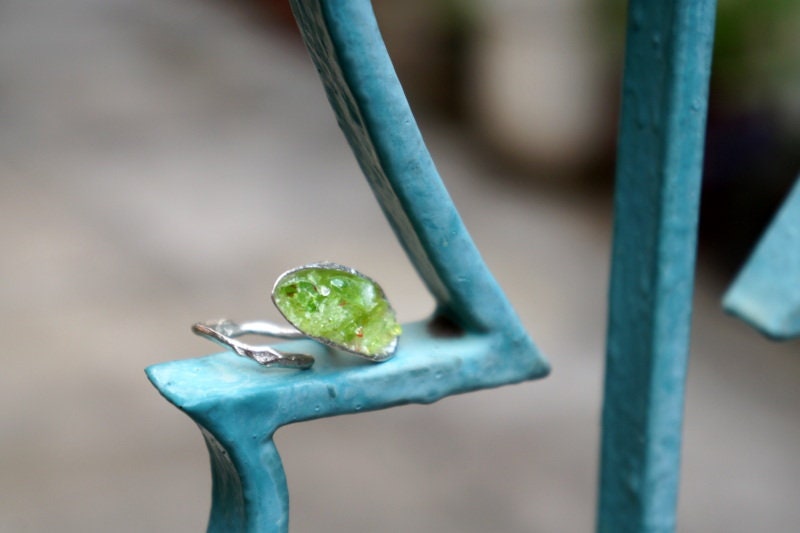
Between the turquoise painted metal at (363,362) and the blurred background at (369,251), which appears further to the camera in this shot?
the blurred background at (369,251)

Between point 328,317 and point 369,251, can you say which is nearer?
point 328,317

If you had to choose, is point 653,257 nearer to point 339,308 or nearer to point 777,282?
point 777,282

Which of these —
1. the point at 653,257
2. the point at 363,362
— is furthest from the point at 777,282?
the point at 363,362

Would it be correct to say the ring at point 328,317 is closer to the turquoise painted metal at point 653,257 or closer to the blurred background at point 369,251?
the turquoise painted metal at point 653,257

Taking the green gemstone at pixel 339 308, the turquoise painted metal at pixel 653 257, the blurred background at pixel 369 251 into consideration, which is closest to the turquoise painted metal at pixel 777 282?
the turquoise painted metal at pixel 653 257

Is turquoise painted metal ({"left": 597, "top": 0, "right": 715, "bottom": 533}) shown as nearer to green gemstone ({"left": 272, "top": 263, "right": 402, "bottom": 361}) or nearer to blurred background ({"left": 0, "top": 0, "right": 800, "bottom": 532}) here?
green gemstone ({"left": 272, "top": 263, "right": 402, "bottom": 361})

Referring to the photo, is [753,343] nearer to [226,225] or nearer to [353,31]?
[226,225]

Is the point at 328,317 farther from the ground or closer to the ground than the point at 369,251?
farther from the ground
